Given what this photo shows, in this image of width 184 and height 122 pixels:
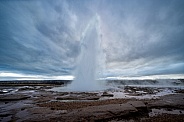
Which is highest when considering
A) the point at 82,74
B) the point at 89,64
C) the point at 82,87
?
the point at 89,64

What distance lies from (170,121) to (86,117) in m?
5.45

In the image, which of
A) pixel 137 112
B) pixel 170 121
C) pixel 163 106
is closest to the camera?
pixel 170 121

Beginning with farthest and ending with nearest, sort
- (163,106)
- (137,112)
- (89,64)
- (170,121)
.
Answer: (89,64)
(163,106)
(137,112)
(170,121)

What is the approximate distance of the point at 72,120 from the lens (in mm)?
8641

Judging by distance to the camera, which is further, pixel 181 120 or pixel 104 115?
pixel 104 115

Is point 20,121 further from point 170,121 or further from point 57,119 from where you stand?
point 170,121

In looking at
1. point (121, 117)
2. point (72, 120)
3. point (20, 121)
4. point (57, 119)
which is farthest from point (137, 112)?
point (20, 121)

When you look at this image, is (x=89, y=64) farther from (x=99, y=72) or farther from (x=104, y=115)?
(x=104, y=115)

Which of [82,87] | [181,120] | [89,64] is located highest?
[89,64]

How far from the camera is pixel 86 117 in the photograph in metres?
9.14

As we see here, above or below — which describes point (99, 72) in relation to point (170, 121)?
above

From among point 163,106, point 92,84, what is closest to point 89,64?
point 92,84

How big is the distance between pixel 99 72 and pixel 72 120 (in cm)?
3106

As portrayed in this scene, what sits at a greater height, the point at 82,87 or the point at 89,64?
the point at 89,64
